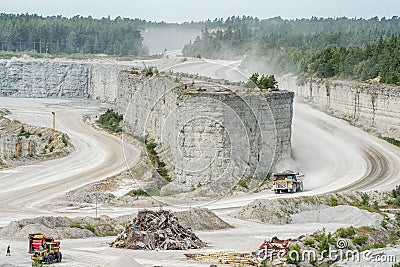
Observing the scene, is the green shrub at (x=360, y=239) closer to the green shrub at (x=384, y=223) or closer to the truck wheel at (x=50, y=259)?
the green shrub at (x=384, y=223)

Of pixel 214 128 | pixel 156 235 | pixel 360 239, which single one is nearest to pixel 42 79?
pixel 214 128

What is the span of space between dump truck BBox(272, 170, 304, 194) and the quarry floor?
61 centimetres

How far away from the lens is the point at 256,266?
28406 mm

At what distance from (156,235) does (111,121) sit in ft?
157

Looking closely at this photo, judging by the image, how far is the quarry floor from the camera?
103 ft

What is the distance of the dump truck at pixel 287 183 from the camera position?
4750 cm

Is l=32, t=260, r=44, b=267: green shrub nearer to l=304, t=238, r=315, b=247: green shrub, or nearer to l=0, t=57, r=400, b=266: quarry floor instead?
l=0, t=57, r=400, b=266: quarry floor

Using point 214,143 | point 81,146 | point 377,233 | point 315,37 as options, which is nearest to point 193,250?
point 377,233

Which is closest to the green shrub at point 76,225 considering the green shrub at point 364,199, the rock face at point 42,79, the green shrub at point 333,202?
the green shrub at point 333,202

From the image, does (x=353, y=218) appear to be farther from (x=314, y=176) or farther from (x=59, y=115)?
(x=59, y=115)

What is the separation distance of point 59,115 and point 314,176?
43.0 m

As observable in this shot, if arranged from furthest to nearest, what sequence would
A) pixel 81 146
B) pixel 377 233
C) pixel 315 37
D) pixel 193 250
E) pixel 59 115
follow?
pixel 315 37 → pixel 59 115 → pixel 81 146 → pixel 377 233 → pixel 193 250

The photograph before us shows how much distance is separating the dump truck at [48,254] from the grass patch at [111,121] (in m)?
45.2

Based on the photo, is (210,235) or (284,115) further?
(284,115)
